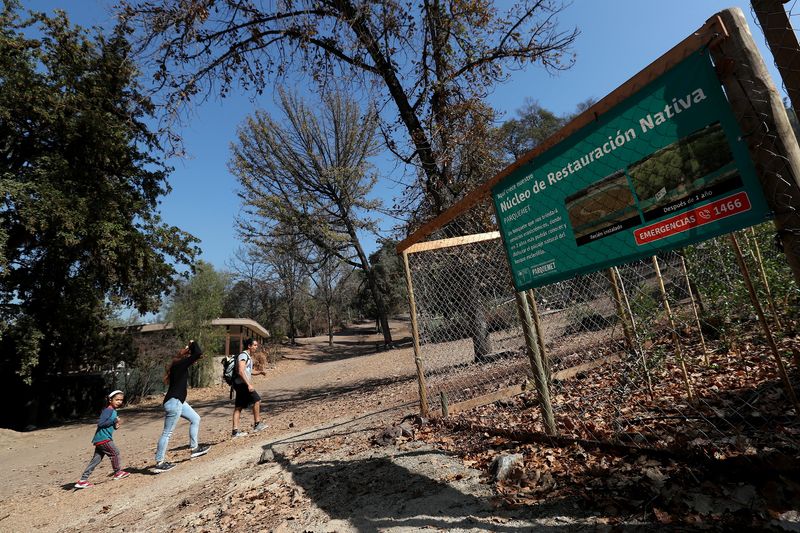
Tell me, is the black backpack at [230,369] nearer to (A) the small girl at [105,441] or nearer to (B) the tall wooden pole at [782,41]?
(A) the small girl at [105,441]

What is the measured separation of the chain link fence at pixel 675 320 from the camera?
176 cm

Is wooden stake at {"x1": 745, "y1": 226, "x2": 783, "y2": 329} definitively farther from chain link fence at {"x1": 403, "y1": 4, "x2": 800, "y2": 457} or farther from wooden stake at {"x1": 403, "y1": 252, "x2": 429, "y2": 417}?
wooden stake at {"x1": 403, "y1": 252, "x2": 429, "y2": 417}

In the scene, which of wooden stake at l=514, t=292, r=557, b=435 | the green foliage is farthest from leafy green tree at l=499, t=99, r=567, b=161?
wooden stake at l=514, t=292, r=557, b=435

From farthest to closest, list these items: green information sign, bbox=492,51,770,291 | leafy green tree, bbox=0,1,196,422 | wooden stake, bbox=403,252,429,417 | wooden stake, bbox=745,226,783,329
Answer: leafy green tree, bbox=0,1,196,422 → wooden stake, bbox=403,252,429,417 → wooden stake, bbox=745,226,783,329 → green information sign, bbox=492,51,770,291

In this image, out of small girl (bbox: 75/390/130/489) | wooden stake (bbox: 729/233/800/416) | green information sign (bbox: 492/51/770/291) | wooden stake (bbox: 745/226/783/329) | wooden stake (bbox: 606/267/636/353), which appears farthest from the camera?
small girl (bbox: 75/390/130/489)

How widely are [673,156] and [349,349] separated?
3299 centimetres

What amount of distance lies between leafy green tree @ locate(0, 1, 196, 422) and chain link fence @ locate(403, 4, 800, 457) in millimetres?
11955

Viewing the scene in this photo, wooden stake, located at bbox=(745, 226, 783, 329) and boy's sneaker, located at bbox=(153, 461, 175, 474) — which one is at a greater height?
wooden stake, located at bbox=(745, 226, 783, 329)

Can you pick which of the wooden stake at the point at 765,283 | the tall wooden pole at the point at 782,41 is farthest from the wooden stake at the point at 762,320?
the tall wooden pole at the point at 782,41

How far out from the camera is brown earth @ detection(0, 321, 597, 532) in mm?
2744

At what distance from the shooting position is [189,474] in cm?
551

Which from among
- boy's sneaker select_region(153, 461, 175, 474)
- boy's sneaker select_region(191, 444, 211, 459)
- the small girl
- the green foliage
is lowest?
boy's sneaker select_region(153, 461, 175, 474)

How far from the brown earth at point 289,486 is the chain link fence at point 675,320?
982 mm

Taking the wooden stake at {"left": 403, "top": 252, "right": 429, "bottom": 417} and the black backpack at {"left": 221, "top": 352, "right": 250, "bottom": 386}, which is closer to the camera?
the wooden stake at {"left": 403, "top": 252, "right": 429, "bottom": 417}
